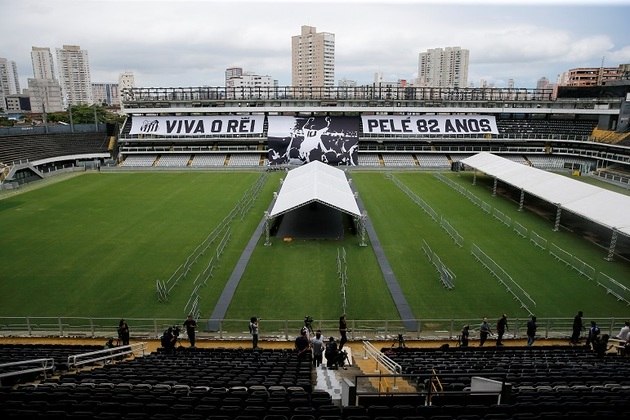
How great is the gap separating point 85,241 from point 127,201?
40.4 ft

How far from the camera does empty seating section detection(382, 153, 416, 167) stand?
2465 inches

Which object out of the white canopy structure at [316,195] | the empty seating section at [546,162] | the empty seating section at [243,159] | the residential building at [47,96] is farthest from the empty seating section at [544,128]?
the residential building at [47,96]

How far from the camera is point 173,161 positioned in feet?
208

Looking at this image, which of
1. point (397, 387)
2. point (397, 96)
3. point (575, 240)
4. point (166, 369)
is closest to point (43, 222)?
point (166, 369)

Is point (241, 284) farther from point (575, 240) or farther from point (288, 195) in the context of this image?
point (575, 240)

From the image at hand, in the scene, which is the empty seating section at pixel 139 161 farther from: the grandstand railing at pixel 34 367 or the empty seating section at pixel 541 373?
the empty seating section at pixel 541 373

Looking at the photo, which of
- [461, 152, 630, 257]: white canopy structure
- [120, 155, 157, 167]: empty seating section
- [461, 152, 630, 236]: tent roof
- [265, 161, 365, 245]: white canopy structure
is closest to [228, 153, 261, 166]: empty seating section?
[120, 155, 157, 167]: empty seating section

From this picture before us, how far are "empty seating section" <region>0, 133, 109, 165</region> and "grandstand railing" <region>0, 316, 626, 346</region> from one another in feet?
135

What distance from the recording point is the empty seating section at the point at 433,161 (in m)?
61.5

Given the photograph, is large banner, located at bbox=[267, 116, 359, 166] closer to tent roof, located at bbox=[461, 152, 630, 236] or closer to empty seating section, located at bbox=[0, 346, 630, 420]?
tent roof, located at bbox=[461, 152, 630, 236]

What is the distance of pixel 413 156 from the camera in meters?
65.1

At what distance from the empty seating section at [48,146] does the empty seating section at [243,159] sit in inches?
732

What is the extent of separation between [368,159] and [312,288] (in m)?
46.3

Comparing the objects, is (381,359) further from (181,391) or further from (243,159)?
(243,159)
